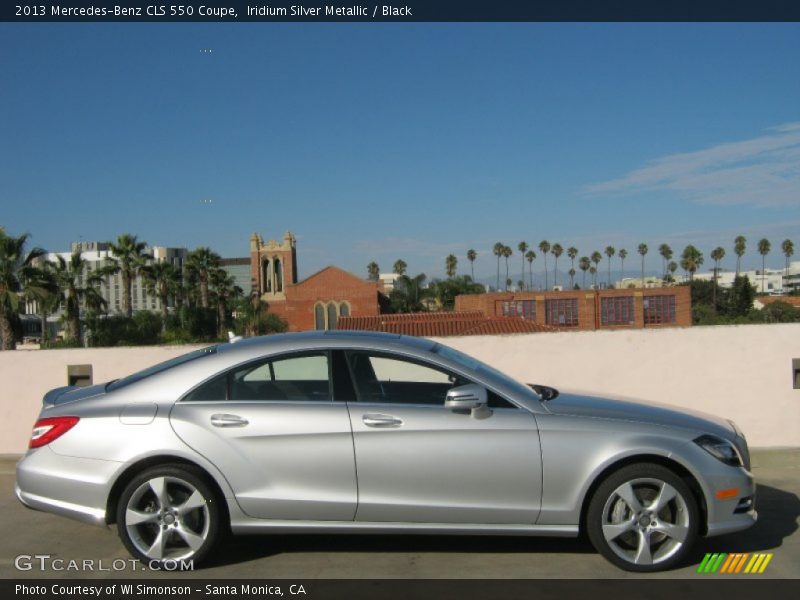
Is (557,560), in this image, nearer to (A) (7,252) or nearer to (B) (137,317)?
(A) (7,252)

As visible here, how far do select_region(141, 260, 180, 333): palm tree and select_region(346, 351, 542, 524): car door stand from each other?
2077 inches

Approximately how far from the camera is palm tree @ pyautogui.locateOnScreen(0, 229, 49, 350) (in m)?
32.5

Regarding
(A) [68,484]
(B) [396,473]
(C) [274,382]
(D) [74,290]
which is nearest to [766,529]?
(B) [396,473]

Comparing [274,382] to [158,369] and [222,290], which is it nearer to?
[158,369]

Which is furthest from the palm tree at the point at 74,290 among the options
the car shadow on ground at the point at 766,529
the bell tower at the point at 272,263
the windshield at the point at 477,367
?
the bell tower at the point at 272,263

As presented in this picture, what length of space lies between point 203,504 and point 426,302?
76245 mm

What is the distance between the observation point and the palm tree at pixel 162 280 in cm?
5736

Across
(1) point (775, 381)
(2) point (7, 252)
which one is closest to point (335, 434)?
(1) point (775, 381)

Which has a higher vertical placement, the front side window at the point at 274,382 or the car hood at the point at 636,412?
the front side window at the point at 274,382

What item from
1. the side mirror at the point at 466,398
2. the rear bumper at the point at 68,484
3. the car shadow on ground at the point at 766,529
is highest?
the side mirror at the point at 466,398

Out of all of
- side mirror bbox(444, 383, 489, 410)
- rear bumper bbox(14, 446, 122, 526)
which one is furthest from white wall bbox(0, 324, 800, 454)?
side mirror bbox(444, 383, 489, 410)

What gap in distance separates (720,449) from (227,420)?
300 cm

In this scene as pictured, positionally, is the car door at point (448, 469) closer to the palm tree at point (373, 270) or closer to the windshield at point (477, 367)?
the windshield at point (477, 367)

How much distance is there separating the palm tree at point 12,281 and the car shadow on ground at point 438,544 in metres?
30.7
